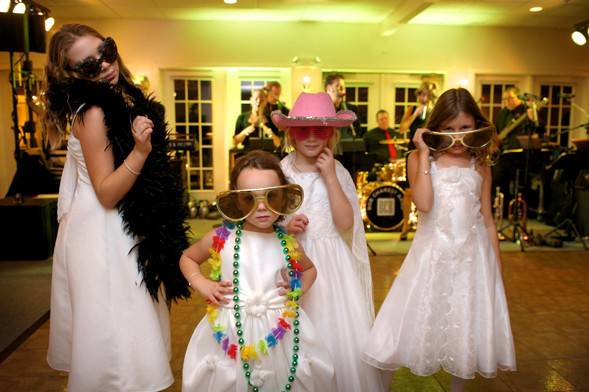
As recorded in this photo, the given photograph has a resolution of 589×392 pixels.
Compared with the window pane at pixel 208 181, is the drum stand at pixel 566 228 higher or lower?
lower

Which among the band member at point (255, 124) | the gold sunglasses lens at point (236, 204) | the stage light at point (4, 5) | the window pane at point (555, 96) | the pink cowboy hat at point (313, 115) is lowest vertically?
the gold sunglasses lens at point (236, 204)

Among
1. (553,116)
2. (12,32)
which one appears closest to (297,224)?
(12,32)

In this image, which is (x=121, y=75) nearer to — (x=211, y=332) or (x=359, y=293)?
(x=211, y=332)

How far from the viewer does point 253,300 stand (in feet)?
4.88

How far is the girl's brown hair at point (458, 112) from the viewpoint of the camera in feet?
6.38

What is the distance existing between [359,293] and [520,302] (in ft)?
7.40

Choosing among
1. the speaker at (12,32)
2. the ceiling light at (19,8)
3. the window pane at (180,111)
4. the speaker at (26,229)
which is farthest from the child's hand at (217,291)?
the window pane at (180,111)

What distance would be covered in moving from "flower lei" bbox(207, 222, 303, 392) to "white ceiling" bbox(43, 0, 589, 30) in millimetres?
5274

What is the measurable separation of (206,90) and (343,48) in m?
2.30

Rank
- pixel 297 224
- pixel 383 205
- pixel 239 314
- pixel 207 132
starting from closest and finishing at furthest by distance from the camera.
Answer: pixel 239 314
pixel 297 224
pixel 383 205
pixel 207 132

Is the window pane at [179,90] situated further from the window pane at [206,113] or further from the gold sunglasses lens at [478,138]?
→ the gold sunglasses lens at [478,138]

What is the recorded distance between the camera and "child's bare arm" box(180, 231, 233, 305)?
1479 millimetres

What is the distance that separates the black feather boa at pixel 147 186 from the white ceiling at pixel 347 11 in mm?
5140

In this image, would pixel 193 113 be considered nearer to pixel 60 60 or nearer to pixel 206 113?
pixel 206 113
